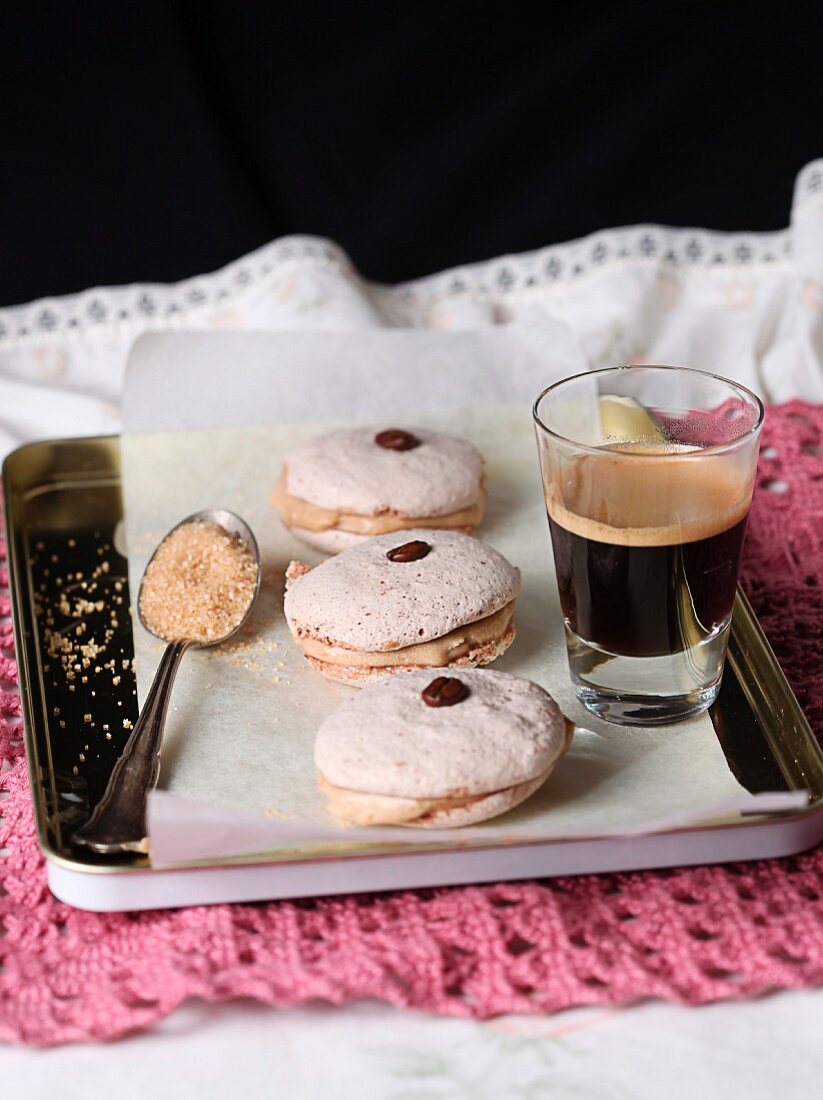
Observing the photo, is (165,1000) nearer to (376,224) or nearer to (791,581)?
(791,581)

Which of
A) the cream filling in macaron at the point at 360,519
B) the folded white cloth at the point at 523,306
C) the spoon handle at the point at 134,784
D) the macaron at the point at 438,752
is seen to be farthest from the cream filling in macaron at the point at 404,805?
the folded white cloth at the point at 523,306

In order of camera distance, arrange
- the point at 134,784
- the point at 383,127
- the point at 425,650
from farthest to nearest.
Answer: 1. the point at 383,127
2. the point at 425,650
3. the point at 134,784

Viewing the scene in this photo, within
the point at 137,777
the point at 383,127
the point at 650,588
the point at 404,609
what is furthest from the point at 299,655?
the point at 383,127

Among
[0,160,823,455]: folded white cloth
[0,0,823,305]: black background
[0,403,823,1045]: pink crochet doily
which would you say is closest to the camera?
[0,403,823,1045]: pink crochet doily

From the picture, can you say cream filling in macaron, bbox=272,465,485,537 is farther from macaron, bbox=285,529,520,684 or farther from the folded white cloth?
the folded white cloth

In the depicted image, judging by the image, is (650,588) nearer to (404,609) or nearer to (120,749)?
(404,609)

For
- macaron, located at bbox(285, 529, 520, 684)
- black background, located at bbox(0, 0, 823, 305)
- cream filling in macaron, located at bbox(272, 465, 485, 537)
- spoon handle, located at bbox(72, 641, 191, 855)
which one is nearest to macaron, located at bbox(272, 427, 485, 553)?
cream filling in macaron, located at bbox(272, 465, 485, 537)
